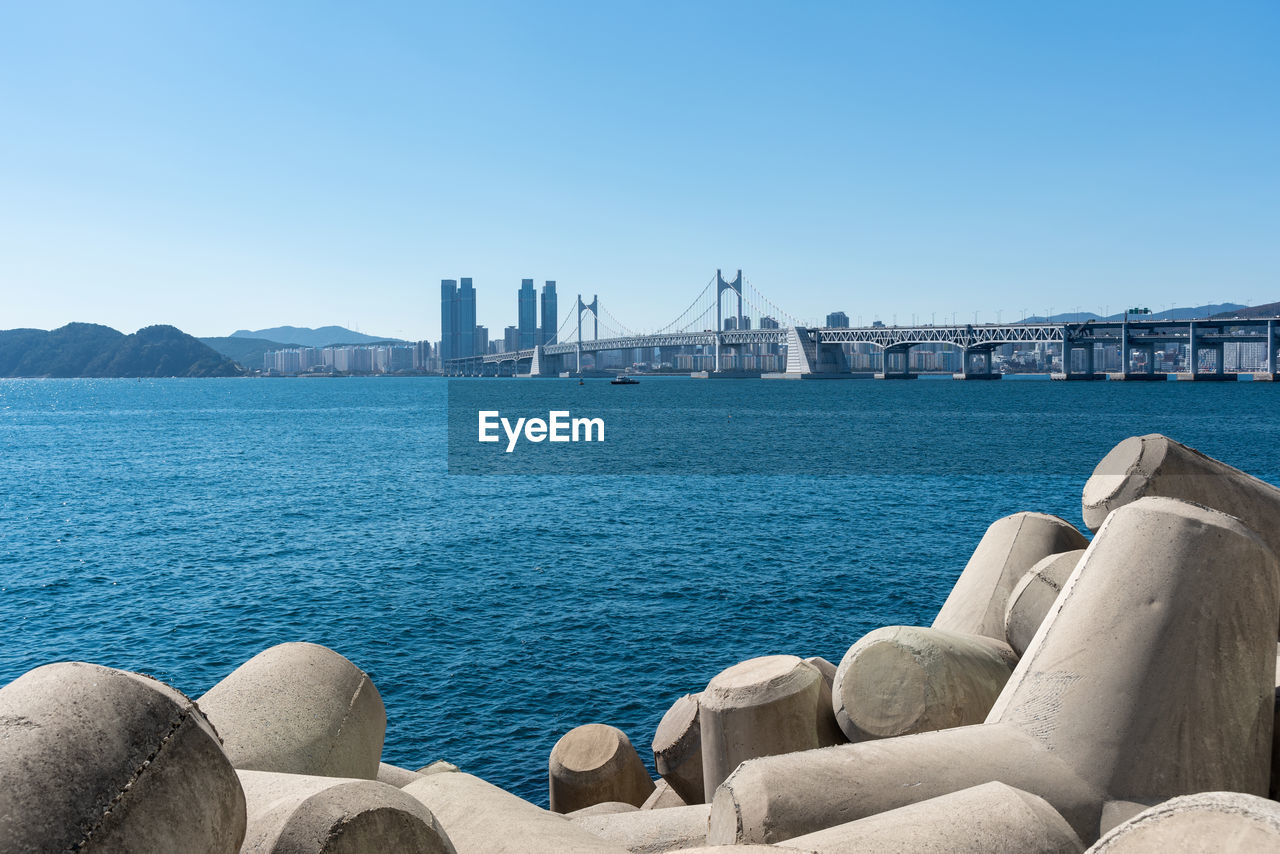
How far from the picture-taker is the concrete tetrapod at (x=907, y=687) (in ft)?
18.3

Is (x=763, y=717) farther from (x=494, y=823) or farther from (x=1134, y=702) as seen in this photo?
(x=1134, y=702)

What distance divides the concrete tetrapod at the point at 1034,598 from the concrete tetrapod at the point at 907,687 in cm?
58

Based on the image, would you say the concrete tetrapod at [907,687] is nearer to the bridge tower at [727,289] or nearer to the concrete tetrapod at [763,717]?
the concrete tetrapod at [763,717]

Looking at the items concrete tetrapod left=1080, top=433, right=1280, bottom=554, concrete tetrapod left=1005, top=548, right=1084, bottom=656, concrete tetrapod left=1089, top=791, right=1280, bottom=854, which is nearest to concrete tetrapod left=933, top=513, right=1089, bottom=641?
concrete tetrapod left=1005, top=548, right=1084, bottom=656

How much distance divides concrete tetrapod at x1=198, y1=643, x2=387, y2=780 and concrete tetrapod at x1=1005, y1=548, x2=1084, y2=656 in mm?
4304

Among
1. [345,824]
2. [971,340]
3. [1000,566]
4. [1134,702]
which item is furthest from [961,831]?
[971,340]

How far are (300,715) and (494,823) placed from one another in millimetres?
1538

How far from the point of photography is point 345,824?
10.4 ft

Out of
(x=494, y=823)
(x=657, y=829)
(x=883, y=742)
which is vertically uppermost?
(x=883, y=742)

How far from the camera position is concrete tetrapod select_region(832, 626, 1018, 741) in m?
5.59

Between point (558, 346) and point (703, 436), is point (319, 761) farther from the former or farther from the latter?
point (558, 346)

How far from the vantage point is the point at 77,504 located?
32656 mm

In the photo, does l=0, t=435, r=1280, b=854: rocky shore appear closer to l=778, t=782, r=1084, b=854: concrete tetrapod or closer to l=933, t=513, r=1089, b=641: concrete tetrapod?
l=778, t=782, r=1084, b=854: concrete tetrapod

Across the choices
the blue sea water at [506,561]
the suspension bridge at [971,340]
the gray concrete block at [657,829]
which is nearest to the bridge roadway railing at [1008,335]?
the suspension bridge at [971,340]
